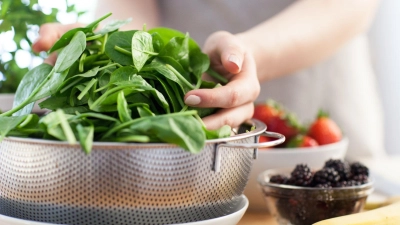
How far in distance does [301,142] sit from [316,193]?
265 mm

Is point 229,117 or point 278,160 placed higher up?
point 229,117

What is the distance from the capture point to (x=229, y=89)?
73 centimetres

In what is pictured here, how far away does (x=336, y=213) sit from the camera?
812 mm

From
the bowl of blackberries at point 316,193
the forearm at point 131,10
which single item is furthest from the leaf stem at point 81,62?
the forearm at point 131,10

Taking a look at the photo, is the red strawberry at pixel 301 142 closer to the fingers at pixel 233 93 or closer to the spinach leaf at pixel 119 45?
the fingers at pixel 233 93

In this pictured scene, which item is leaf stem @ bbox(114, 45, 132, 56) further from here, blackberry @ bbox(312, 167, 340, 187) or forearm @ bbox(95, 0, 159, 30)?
forearm @ bbox(95, 0, 159, 30)

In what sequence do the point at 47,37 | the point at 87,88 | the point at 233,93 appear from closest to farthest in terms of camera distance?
the point at 87,88 → the point at 233,93 → the point at 47,37

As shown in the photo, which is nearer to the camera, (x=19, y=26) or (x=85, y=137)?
(x=85, y=137)

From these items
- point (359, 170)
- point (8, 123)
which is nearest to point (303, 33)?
point (359, 170)

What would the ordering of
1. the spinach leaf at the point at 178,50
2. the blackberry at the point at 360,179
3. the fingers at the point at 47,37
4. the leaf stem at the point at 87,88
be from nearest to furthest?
the leaf stem at the point at 87,88, the spinach leaf at the point at 178,50, the blackberry at the point at 360,179, the fingers at the point at 47,37

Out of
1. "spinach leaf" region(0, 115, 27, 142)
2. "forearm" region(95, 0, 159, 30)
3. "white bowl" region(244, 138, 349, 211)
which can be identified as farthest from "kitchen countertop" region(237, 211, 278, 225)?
"forearm" region(95, 0, 159, 30)

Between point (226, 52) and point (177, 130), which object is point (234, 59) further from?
point (177, 130)

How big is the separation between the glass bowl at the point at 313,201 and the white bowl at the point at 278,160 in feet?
0.36

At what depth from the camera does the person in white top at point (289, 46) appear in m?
0.92
